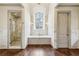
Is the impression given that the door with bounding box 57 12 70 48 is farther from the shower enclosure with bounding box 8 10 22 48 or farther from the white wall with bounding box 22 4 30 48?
the shower enclosure with bounding box 8 10 22 48

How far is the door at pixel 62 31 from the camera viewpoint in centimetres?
176

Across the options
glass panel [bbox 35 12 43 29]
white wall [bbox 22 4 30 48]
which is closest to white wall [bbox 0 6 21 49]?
white wall [bbox 22 4 30 48]

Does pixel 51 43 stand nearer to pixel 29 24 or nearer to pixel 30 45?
pixel 30 45

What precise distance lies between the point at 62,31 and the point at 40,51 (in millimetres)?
483

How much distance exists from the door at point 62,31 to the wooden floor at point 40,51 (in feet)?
0.35

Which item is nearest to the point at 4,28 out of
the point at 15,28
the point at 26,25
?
the point at 15,28

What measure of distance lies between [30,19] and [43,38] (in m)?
0.39

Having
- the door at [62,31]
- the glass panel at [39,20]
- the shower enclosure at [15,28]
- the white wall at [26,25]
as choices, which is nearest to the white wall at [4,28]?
the shower enclosure at [15,28]

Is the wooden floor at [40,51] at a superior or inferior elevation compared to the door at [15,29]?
inferior

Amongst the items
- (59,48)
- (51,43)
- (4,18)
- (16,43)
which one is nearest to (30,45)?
(16,43)

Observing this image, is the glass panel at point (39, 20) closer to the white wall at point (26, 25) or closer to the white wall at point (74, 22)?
the white wall at point (26, 25)

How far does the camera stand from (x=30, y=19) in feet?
6.09

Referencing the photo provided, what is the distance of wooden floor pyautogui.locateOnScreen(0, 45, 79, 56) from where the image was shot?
1.63 meters

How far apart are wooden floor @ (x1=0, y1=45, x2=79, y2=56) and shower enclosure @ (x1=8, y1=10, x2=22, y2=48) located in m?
0.12
